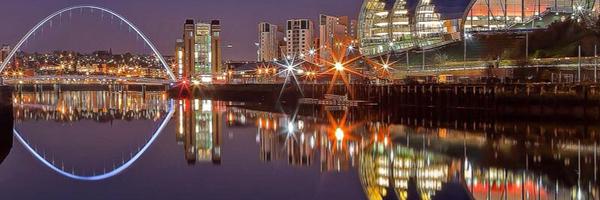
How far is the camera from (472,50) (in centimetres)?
7438

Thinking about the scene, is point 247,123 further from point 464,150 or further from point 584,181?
point 584,181

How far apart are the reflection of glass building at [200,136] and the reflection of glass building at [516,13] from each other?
1262 inches

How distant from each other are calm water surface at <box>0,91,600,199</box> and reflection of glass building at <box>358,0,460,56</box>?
34.6 m

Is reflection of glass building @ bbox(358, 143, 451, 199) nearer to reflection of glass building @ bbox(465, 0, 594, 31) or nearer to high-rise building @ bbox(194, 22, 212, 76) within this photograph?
reflection of glass building @ bbox(465, 0, 594, 31)

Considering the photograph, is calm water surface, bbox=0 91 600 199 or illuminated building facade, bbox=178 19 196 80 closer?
calm water surface, bbox=0 91 600 199

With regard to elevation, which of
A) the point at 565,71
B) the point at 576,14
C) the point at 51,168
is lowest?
the point at 51,168

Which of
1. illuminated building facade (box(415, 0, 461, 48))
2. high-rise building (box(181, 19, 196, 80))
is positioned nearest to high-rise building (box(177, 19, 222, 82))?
high-rise building (box(181, 19, 196, 80))

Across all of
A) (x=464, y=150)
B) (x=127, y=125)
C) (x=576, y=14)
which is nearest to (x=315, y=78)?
(x=576, y=14)

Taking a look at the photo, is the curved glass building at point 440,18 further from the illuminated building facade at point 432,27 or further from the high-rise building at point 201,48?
the high-rise building at point 201,48

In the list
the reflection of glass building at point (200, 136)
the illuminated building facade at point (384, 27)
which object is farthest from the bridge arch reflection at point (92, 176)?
the illuminated building facade at point (384, 27)

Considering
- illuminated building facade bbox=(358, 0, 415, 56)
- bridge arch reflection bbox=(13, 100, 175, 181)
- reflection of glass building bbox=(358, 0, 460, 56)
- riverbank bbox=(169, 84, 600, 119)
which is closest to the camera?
bridge arch reflection bbox=(13, 100, 175, 181)

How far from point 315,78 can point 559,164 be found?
7294 cm

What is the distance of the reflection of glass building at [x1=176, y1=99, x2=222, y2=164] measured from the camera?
31.6 m

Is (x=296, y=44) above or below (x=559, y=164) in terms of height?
above
